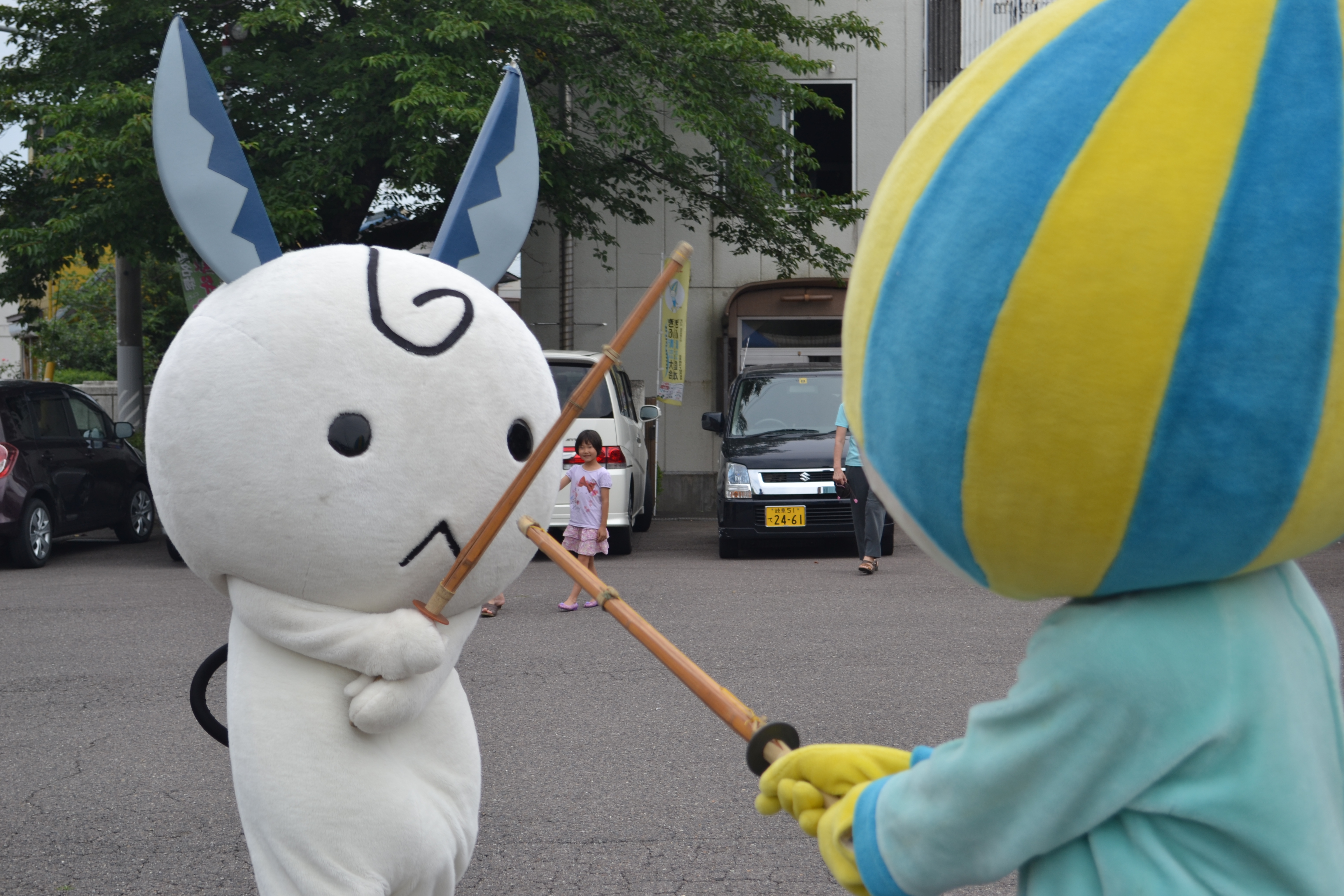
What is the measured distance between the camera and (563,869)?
3.74m

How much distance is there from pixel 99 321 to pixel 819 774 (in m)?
33.2

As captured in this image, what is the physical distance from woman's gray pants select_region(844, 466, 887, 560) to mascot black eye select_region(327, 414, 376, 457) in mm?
7427

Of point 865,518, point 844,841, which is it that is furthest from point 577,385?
point 844,841

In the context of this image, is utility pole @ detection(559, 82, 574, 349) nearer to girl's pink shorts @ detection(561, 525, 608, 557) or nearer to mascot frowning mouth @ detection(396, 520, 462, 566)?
girl's pink shorts @ detection(561, 525, 608, 557)

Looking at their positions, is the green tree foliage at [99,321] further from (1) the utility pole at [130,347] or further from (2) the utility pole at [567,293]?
(2) the utility pole at [567,293]

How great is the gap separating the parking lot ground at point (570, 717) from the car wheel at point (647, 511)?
4.03 metres

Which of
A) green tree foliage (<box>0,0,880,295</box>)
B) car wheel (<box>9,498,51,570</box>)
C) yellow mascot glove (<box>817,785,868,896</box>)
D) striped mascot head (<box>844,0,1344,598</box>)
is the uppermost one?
green tree foliage (<box>0,0,880,295</box>)

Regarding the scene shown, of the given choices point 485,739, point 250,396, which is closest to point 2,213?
point 485,739

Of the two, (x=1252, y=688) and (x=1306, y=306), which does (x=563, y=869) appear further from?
(x=1306, y=306)

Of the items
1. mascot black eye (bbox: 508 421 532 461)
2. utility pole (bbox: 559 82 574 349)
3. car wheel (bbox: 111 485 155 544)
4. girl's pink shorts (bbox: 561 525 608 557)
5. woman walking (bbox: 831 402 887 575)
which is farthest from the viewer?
utility pole (bbox: 559 82 574 349)

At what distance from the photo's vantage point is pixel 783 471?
1084cm

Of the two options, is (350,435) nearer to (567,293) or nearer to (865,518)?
(865,518)

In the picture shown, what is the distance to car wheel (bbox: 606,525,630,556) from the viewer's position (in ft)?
37.0

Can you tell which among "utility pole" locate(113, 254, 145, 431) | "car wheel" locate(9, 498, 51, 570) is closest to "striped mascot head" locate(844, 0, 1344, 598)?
"car wheel" locate(9, 498, 51, 570)
